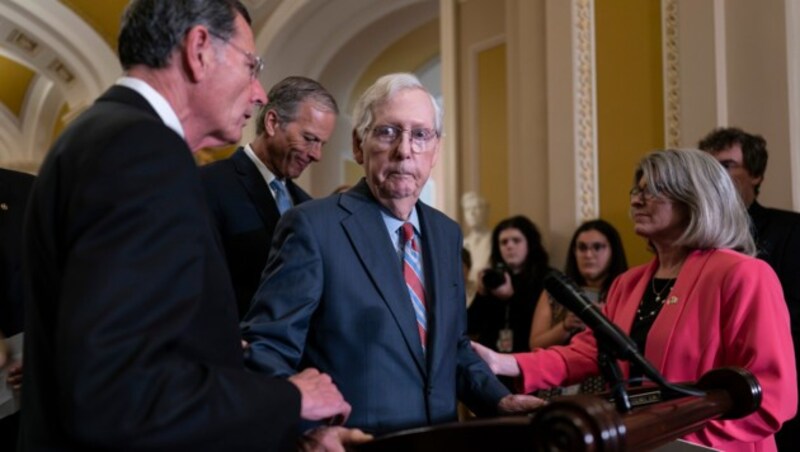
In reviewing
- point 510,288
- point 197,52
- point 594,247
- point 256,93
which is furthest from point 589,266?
point 197,52

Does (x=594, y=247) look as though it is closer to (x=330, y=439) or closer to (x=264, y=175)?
(x=264, y=175)

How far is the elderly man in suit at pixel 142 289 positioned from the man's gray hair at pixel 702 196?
1262 millimetres

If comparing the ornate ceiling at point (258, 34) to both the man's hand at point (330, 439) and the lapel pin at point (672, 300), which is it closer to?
the lapel pin at point (672, 300)

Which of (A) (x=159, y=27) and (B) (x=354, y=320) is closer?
(A) (x=159, y=27)

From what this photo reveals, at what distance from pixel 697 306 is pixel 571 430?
3.91 ft

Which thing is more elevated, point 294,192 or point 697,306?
point 294,192

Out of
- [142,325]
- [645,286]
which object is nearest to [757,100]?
[645,286]

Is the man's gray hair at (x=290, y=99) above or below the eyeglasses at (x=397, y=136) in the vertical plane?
above

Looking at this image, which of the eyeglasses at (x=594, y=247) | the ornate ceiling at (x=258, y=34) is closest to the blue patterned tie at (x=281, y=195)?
the eyeglasses at (x=594, y=247)

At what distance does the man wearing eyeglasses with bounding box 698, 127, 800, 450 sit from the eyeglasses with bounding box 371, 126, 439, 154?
1628mm

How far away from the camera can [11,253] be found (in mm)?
2242

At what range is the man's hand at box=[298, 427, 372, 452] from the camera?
132 centimetres

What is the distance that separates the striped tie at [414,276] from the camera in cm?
174

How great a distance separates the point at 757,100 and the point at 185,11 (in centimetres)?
320
